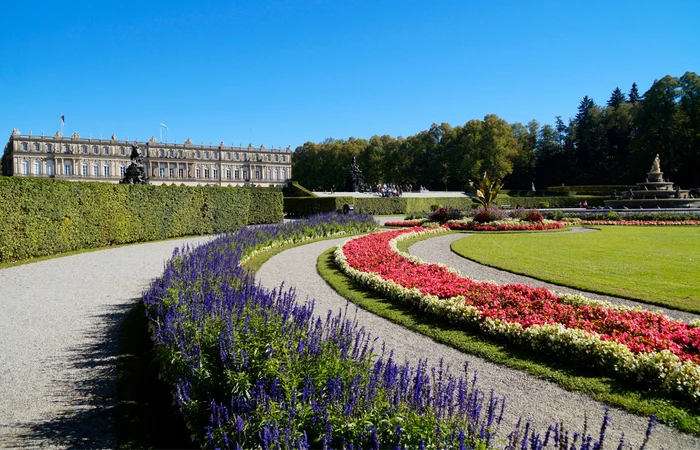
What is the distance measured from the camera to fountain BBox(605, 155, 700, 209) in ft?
101

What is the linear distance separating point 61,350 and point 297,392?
14.0 feet

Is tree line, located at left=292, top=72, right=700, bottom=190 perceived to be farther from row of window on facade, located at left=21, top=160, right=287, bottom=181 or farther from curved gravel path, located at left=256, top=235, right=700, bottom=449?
curved gravel path, located at left=256, top=235, right=700, bottom=449

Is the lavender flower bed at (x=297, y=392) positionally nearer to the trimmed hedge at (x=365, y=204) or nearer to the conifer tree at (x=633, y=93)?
the trimmed hedge at (x=365, y=204)

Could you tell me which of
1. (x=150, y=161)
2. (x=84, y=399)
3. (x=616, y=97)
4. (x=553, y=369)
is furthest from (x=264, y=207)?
(x=150, y=161)

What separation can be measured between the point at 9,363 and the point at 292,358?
12.9 feet

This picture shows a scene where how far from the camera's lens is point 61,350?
565 cm

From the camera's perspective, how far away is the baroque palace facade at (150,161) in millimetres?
89500

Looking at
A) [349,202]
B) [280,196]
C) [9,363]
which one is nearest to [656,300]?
[9,363]

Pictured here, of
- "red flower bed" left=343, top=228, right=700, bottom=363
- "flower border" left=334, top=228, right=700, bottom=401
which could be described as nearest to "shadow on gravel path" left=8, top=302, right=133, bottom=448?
"flower border" left=334, top=228, right=700, bottom=401

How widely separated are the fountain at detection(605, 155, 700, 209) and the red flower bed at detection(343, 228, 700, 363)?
29083 mm

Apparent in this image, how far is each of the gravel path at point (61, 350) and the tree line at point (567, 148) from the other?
54337 millimetres

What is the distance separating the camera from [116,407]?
4195mm

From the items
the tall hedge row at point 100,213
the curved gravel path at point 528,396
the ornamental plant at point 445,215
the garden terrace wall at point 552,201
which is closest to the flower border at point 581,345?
the curved gravel path at point 528,396

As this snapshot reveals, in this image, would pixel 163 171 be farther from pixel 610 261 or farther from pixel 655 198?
pixel 610 261
